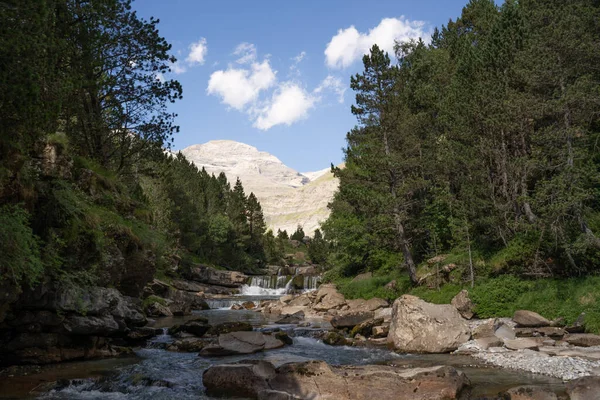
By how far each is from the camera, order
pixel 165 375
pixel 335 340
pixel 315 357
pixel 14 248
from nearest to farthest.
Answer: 1. pixel 14 248
2. pixel 165 375
3. pixel 315 357
4. pixel 335 340

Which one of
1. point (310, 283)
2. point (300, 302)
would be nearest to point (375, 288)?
point (300, 302)

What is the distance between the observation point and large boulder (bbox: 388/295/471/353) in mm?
16281

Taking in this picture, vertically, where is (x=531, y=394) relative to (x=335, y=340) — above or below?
above

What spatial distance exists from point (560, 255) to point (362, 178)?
1354 centimetres

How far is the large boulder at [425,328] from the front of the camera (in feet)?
53.4

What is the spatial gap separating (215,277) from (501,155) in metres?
44.4

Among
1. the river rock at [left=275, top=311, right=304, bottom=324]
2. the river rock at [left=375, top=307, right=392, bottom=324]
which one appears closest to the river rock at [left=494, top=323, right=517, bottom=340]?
the river rock at [left=375, top=307, right=392, bottom=324]

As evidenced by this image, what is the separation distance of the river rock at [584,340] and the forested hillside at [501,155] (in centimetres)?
443

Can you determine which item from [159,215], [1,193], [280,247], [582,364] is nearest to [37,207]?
[1,193]

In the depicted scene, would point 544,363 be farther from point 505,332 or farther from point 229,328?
point 229,328

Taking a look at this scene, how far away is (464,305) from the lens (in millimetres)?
21578

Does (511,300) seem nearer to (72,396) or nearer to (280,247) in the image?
(72,396)

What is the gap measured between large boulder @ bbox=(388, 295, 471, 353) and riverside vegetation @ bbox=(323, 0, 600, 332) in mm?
4981

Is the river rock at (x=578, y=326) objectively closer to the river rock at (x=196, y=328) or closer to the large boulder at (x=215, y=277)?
the river rock at (x=196, y=328)
